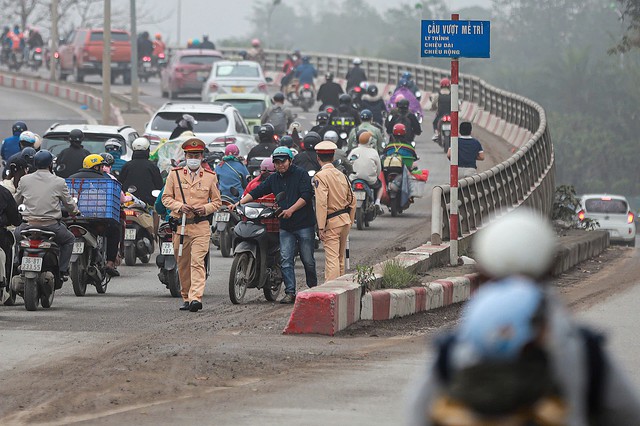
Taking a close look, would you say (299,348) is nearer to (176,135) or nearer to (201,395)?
(201,395)

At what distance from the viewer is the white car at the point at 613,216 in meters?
44.5

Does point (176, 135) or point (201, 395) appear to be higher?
point (176, 135)

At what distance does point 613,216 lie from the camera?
4509cm

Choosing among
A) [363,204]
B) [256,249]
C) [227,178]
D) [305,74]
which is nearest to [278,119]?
[363,204]

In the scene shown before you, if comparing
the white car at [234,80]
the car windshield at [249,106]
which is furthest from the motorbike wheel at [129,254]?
the white car at [234,80]

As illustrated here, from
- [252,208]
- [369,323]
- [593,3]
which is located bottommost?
[369,323]

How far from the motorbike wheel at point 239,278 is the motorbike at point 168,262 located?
784mm

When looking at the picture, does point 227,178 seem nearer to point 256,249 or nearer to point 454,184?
point 454,184

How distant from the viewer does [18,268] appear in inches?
570

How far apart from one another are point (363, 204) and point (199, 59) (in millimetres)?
28350

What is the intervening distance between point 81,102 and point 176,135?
94.0ft

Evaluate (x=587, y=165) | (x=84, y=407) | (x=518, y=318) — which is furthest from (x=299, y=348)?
(x=587, y=165)

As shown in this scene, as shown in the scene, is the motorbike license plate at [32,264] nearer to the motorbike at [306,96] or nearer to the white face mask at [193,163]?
the white face mask at [193,163]

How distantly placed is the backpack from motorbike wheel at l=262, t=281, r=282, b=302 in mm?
13865
